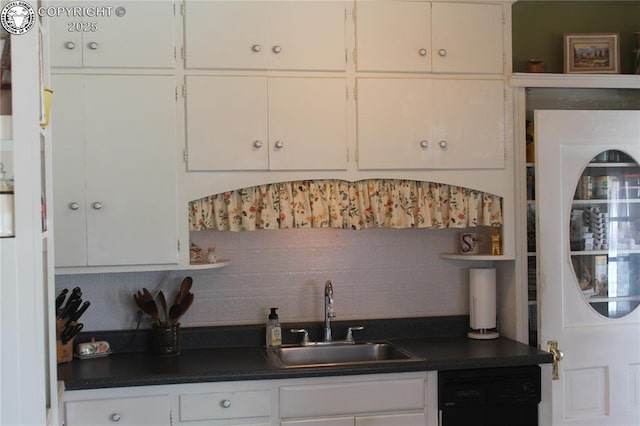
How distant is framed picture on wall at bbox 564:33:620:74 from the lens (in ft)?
12.3

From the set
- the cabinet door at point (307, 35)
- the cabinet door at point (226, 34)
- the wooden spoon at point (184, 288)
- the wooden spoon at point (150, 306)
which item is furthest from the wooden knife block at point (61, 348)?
the cabinet door at point (307, 35)

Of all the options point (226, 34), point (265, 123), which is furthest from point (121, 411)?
point (226, 34)

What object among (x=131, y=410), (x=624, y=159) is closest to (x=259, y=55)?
(x=131, y=410)

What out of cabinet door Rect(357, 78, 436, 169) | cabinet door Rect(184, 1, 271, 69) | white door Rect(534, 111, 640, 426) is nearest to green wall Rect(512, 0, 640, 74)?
white door Rect(534, 111, 640, 426)

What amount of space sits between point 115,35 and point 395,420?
213 cm

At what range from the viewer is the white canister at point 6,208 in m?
2.01

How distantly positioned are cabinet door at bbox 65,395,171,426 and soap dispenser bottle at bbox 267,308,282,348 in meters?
0.72

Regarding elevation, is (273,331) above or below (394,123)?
below

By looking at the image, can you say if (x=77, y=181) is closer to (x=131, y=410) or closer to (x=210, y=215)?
(x=210, y=215)

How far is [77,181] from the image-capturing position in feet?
10.6

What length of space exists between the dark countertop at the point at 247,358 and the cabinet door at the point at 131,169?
0.47 m

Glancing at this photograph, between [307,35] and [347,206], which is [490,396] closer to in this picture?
[347,206]

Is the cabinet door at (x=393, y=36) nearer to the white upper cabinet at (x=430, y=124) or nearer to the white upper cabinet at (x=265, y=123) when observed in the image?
the white upper cabinet at (x=430, y=124)

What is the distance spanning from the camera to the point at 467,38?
140 inches
